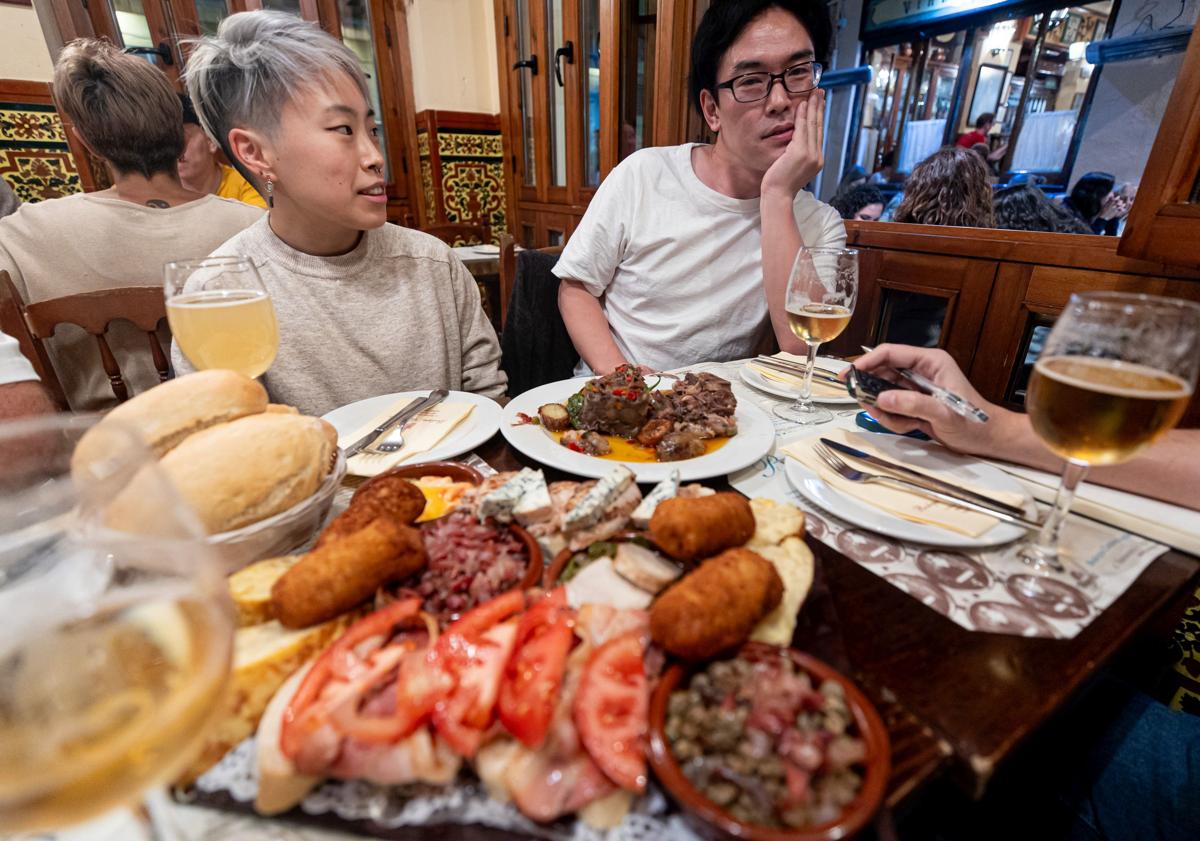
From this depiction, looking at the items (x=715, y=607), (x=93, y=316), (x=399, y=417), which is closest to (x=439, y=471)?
(x=399, y=417)

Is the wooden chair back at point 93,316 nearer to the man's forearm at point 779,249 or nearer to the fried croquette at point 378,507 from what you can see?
the fried croquette at point 378,507

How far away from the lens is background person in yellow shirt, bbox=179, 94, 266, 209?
11.8 feet

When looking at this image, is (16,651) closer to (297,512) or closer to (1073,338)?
(297,512)

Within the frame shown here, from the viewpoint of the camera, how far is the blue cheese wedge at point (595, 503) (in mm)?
917

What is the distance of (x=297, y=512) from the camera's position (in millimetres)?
847

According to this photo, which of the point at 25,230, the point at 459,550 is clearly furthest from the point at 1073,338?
the point at 25,230

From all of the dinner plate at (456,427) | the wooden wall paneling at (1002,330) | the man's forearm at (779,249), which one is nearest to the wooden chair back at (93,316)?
the dinner plate at (456,427)

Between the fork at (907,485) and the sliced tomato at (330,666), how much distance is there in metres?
0.88

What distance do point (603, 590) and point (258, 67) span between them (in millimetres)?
1871

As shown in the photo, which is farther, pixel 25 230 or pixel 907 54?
pixel 907 54

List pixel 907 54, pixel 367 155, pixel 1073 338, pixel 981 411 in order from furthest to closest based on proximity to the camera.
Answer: pixel 907 54 → pixel 367 155 → pixel 981 411 → pixel 1073 338

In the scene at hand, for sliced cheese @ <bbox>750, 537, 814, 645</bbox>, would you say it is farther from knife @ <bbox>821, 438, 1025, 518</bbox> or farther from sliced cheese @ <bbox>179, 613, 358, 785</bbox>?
sliced cheese @ <bbox>179, 613, 358, 785</bbox>

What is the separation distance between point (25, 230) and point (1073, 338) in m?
3.38

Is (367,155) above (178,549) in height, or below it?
above
